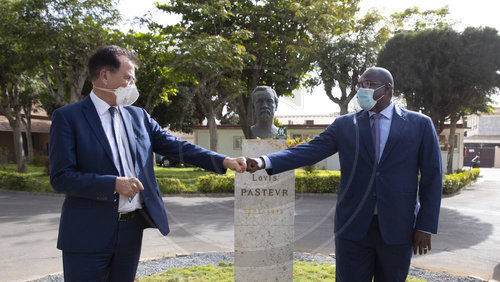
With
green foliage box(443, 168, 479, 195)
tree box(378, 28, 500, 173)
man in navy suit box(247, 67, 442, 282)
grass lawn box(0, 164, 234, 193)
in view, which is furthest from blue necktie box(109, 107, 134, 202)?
green foliage box(443, 168, 479, 195)

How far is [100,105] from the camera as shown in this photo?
241 centimetres

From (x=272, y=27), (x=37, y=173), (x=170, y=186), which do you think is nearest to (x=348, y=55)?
(x=272, y=27)

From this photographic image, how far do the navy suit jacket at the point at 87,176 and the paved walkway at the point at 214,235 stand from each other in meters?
3.40

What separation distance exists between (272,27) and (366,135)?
15.2 metres

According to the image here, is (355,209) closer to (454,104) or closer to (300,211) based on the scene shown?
(300,211)

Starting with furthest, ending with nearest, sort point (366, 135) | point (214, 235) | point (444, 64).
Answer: point (444, 64) → point (214, 235) → point (366, 135)

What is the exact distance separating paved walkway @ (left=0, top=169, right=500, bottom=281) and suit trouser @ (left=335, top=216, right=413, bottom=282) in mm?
3184

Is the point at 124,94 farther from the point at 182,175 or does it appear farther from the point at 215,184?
the point at 182,175

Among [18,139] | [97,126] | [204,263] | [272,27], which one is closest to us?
[97,126]

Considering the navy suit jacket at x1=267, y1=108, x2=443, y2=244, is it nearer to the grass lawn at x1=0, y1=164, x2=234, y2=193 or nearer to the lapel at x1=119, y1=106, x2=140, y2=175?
the lapel at x1=119, y1=106, x2=140, y2=175

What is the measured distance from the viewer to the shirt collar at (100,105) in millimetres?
2402

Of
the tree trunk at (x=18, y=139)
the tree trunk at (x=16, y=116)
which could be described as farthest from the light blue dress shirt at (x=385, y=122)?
the tree trunk at (x=18, y=139)

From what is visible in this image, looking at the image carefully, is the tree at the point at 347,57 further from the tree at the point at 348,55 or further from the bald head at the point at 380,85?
the bald head at the point at 380,85

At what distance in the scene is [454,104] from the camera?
14.1m
